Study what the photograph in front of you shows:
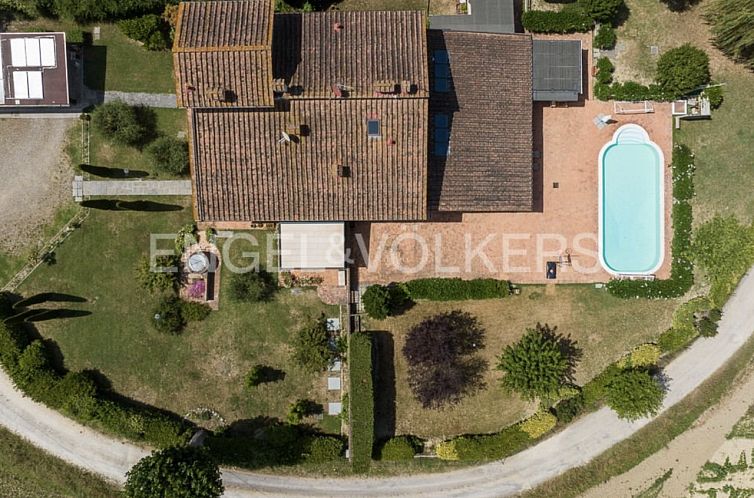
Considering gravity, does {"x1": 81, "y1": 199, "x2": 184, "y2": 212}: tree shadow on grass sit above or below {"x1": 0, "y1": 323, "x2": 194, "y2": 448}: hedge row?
above

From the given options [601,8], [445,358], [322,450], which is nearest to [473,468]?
[445,358]

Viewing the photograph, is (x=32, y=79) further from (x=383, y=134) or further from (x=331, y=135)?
(x=383, y=134)

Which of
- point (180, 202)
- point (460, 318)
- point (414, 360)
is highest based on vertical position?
point (180, 202)

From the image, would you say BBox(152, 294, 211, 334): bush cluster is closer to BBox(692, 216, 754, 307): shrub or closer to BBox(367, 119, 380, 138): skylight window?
BBox(367, 119, 380, 138): skylight window

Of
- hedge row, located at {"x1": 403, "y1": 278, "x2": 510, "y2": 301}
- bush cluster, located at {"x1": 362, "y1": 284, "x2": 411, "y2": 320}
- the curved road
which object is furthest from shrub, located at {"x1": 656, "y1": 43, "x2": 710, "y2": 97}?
bush cluster, located at {"x1": 362, "y1": 284, "x2": 411, "y2": 320}

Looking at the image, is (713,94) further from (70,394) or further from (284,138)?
(70,394)

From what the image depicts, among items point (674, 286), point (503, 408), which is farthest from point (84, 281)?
point (674, 286)
